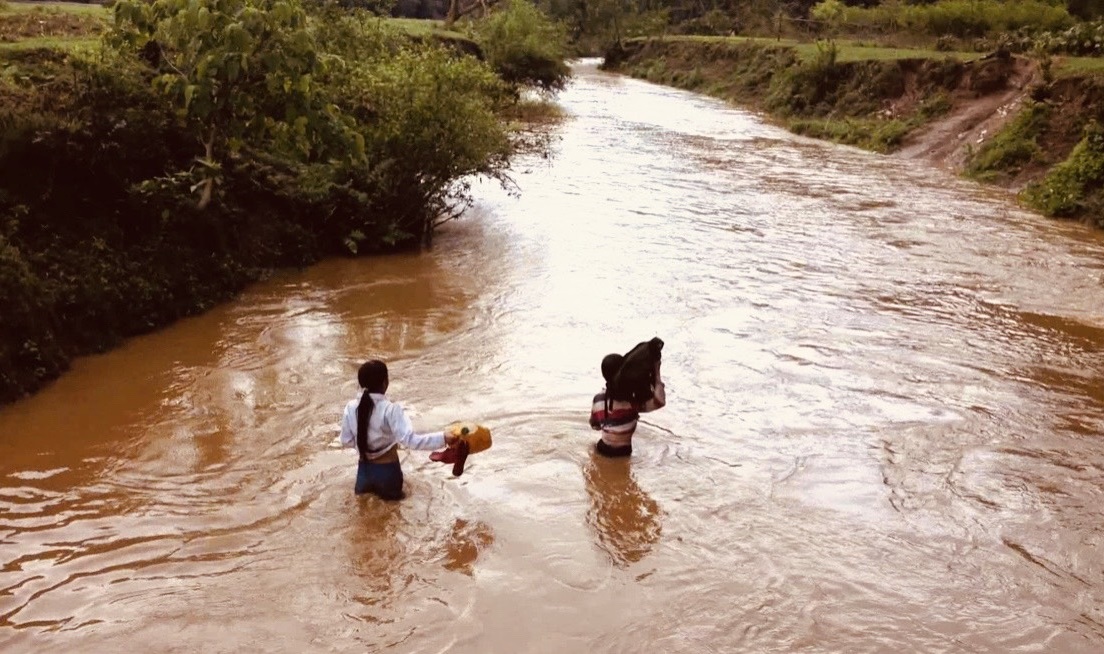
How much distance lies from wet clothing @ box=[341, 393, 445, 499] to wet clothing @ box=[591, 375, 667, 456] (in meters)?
1.36

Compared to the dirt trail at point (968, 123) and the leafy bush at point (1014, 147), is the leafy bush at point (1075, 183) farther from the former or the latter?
the dirt trail at point (968, 123)

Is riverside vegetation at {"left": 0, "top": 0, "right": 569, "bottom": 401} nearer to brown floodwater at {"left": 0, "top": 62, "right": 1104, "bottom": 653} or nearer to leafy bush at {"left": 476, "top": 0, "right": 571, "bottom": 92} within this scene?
brown floodwater at {"left": 0, "top": 62, "right": 1104, "bottom": 653}

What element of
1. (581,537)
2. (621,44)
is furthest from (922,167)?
(621,44)

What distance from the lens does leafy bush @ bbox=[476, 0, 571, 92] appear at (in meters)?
28.5

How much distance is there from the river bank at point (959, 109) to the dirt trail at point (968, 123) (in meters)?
0.03

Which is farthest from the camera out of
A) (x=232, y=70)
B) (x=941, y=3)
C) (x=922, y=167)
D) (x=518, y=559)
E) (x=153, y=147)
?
(x=941, y=3)

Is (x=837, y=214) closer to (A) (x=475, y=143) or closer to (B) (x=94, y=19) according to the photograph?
(A) (x=475, y=143)

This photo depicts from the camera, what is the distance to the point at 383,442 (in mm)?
5586

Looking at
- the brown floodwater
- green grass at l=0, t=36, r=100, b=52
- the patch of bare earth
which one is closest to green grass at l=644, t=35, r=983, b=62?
the brown floodwater

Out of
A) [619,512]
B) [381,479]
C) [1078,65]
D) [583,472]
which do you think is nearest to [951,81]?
[1078,65]

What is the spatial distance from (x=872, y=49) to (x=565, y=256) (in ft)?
78.2

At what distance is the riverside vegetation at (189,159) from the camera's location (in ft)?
27.1

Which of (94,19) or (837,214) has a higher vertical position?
(94,19)

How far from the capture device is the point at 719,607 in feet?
16.2
